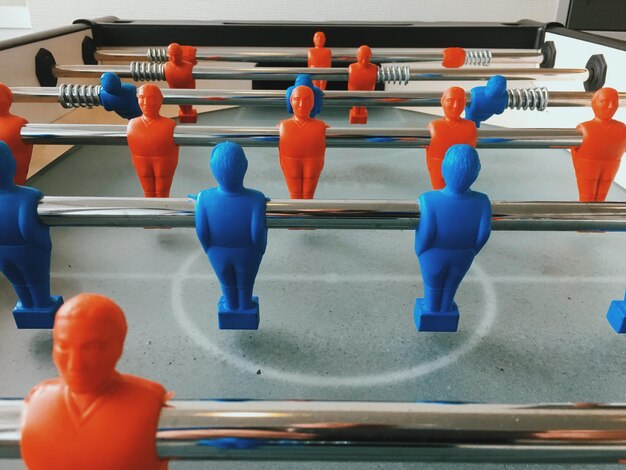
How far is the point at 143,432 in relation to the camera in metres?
0.38

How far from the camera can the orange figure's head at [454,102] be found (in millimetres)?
1063

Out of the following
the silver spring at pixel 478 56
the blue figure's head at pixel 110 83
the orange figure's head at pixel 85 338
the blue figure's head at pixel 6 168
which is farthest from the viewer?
the silver spring at pixel 478 56

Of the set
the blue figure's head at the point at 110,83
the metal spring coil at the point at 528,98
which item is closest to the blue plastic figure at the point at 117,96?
the blue figure's head at the point at 110,83

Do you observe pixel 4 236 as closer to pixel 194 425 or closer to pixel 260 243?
pixel 260 243

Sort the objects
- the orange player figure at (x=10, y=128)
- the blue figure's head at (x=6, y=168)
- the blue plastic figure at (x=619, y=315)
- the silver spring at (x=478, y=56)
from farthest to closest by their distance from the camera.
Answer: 1. the silver spring at (x=478, y=56)
2. the orange player figure at (x=10, y=128)
3. the blue plastic figure at (x=619, y=315)
4. the blue figure's head at (x=6, y=168)

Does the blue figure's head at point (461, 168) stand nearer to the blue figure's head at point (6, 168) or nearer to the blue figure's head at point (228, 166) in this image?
the blue figure's head at point (228, 166)

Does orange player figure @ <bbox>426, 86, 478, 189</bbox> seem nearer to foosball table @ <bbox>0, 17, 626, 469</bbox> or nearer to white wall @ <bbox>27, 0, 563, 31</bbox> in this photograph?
foosball table @ <bbox>0, 17, 626, 469</bbox>

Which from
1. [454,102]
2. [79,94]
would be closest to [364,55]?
[454,102]

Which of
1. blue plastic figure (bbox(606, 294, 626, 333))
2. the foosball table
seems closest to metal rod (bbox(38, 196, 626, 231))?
the foosball table

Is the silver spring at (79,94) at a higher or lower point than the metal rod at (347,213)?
higher

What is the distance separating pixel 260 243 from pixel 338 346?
39cm

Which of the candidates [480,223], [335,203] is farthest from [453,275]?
[335,203]

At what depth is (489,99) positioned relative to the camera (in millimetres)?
1278

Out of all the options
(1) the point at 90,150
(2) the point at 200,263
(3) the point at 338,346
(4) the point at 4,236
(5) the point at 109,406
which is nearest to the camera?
(5) the point at 109,406
